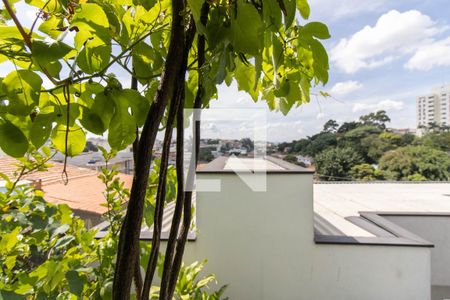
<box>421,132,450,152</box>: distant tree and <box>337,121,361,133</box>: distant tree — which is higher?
<box>337,121,361,133</box>: distant tree

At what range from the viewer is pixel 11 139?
31cm

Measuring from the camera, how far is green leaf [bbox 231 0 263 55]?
292mm

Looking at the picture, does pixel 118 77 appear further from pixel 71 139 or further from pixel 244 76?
pixel 244 76

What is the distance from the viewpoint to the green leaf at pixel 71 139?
14.1 inches

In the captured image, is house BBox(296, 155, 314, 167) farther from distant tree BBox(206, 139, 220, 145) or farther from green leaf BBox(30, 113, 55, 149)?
green leaf BBox(30, 113, 55, 149)

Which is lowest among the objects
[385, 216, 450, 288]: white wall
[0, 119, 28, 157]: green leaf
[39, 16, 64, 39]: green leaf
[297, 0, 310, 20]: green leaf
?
[385, 216, 450, 288]: white wall

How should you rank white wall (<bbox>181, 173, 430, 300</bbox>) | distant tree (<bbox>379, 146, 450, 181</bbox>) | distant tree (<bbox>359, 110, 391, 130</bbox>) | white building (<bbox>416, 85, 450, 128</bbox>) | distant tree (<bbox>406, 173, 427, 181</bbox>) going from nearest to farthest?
1. white wall (<bbox>181, 173, 430, 300</bbox>)
2. distant tree (<bbox>406, 173, 427, 181</bbox>)
3. distant tree (<bbox>379, 146, 450, 181</bbox>)
4. distant tree (<bbox>359, 110, 391, 130</bbox>)
5. white building (<bbox>416, 85, 450, 128</bbox>)

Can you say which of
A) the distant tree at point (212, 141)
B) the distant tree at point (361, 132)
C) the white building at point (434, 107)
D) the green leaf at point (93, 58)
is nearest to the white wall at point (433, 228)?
the distant tree at point (212, 141)

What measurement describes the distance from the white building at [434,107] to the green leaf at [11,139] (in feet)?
65.6

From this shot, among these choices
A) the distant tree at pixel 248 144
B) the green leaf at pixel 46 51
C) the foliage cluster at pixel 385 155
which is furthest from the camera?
the foliage cluster at pixel 385 155

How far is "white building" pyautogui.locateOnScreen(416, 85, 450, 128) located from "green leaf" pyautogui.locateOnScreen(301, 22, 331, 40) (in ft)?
64.6

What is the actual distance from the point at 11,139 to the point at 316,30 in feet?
1.35

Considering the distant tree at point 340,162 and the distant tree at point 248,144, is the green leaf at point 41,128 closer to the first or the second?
the distant tree at point 248,144

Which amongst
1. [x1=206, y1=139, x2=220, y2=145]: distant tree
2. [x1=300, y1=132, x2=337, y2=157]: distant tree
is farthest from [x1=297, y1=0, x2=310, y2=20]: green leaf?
[x1=300, y1=132, x2=337, y2=157]: distant tree
